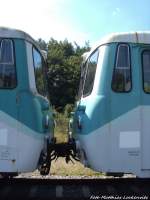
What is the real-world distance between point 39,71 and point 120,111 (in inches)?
84.9

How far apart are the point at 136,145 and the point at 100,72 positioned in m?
1.36

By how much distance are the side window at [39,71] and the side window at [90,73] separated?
33.8 inches

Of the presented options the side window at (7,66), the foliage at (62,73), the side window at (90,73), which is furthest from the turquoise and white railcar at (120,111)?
the foliage at (62,73)

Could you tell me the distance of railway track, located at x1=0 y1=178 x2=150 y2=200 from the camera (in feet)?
30.2

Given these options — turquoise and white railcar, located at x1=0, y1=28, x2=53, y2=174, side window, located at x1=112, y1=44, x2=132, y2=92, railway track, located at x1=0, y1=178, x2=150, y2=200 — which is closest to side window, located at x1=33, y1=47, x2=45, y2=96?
turquoise and white railcar, located at x1=0, y1=28, x2=53, y2=174

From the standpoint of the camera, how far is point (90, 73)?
9.64 m

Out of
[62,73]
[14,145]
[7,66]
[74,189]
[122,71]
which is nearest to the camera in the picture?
[14,145]

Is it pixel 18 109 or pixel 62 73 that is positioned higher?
pixel 62 73

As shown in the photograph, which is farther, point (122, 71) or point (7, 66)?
point (122, 71)

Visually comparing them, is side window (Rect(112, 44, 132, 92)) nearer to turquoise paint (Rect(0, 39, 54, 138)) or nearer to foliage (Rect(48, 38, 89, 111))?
turquoise paint (Rect(0, 39, 54, 138))

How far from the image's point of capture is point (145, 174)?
8.56m

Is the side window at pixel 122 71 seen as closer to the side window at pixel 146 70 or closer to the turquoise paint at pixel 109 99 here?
the turquoise paint at pixel 109 99

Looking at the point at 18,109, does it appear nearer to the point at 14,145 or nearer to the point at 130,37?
the point at 14,145

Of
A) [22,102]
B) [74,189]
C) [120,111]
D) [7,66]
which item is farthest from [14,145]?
[74,189]
